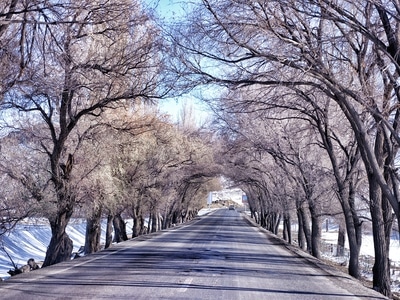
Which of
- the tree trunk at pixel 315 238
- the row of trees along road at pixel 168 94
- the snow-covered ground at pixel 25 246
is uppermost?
the row of trees along road at pixel 168 94

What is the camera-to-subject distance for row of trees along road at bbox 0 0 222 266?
45.5 ft

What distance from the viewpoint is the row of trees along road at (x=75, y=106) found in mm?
13867

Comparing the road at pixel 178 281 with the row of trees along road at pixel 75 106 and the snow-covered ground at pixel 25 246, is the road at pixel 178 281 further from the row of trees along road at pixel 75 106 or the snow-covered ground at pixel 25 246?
the snow-covered ground at pixel 25 246

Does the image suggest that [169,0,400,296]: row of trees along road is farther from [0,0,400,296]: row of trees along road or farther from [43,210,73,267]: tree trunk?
[43,210,73,267]: tree trunk

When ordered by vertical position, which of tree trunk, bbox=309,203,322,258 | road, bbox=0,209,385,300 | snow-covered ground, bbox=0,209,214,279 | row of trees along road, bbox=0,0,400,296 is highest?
row of trees along road, bbox=0,0,400,296

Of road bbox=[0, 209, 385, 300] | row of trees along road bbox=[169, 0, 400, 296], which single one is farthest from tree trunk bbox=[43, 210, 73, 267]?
row of trees along road bbox=[169, 0, 400, 296]

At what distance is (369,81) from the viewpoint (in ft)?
50.6

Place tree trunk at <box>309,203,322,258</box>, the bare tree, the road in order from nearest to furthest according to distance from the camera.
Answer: the road → the bare tree → tree trunk at <box>309,203,322,258</box>

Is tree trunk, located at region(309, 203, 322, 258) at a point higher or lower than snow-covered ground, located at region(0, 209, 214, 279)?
higher

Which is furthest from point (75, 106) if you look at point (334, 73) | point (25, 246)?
point (25, 246)

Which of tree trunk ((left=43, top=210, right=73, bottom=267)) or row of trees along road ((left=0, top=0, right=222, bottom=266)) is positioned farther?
tree trunk ((left=43, top=210, right=73, bottom=267))

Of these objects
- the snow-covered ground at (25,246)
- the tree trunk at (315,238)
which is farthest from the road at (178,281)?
the snow-covered ground at (25,246)

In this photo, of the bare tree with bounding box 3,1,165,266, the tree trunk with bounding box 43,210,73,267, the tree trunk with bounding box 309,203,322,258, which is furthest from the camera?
the tree trunk with bounding box 309,203,322,258

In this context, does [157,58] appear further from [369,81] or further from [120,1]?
[369,81]
